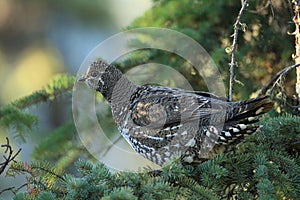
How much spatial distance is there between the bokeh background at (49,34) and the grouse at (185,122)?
4919mm

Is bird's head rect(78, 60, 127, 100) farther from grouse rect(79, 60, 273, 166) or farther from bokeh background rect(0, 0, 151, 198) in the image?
bokeh background rect(0, 0, 151, 198)

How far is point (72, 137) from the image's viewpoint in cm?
445

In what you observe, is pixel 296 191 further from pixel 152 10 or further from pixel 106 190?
pixel 152 10

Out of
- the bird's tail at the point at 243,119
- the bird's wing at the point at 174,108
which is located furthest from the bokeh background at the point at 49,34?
the bird's tail at the point at 243,119

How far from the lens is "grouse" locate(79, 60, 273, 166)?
304cm

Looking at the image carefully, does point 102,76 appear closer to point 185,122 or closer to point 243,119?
point 185,122

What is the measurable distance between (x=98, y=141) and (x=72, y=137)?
0.26m

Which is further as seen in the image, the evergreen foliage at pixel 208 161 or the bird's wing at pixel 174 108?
the bird's wing at pixel 174 108

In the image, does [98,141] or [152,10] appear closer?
[98,141]

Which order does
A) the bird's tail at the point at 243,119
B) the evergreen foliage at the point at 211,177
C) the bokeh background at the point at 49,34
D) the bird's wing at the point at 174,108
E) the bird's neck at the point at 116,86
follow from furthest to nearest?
the bokeh background at the point at 49,34, the bird's neck at the point at 116,86, the bird's wing at the point at 174,108, the bird's tail at the point at 243,119, the evergreen foliage at the point at 211,177

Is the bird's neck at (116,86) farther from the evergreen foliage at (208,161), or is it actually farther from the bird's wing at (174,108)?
the evergreen foliage at (208,161)

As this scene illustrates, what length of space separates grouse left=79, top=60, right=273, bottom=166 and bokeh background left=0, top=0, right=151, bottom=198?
4.92 m

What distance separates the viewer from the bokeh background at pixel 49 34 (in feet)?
27.8

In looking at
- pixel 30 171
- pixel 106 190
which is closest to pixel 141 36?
pixel 30 171
